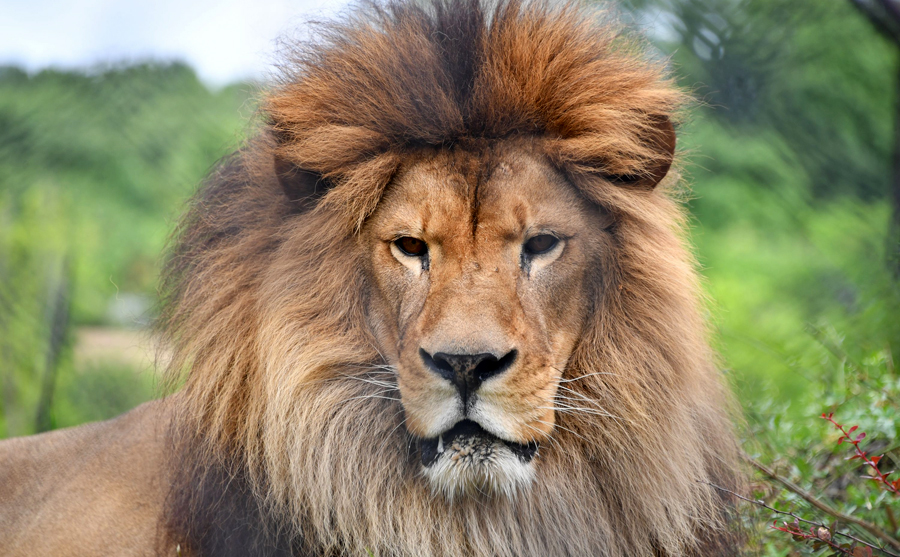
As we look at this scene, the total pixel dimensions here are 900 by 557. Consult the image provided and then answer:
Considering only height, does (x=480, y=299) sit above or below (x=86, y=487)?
above

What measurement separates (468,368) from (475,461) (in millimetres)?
257

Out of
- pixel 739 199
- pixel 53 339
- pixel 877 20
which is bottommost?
pixel 53 339

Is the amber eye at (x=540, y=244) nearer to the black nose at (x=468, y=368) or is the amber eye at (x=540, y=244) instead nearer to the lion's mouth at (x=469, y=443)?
the black nose at (x=468, y=368)

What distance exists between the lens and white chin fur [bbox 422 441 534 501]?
2.10 m

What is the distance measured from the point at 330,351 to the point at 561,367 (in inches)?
26.8

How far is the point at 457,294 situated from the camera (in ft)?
7.18

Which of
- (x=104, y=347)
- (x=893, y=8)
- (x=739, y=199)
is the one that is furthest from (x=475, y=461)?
(x=739, y=199)

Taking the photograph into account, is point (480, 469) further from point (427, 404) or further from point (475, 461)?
point (427, 404)

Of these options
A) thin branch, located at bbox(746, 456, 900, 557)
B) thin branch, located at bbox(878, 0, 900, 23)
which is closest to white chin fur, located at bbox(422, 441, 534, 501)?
thin branch, located at bbox(746, 456, 900, 557)

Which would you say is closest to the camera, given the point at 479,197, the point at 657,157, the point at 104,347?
the point at 479,197

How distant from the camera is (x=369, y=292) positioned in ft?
8.09

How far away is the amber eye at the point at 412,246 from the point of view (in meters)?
2.36

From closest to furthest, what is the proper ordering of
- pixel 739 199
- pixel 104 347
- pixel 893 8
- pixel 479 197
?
pixel 893 8, pixel 479 197, pixel 104 347, pixel 739 199

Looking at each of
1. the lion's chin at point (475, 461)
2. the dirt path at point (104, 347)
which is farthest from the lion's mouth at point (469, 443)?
the dirt path at point (104, 347)
